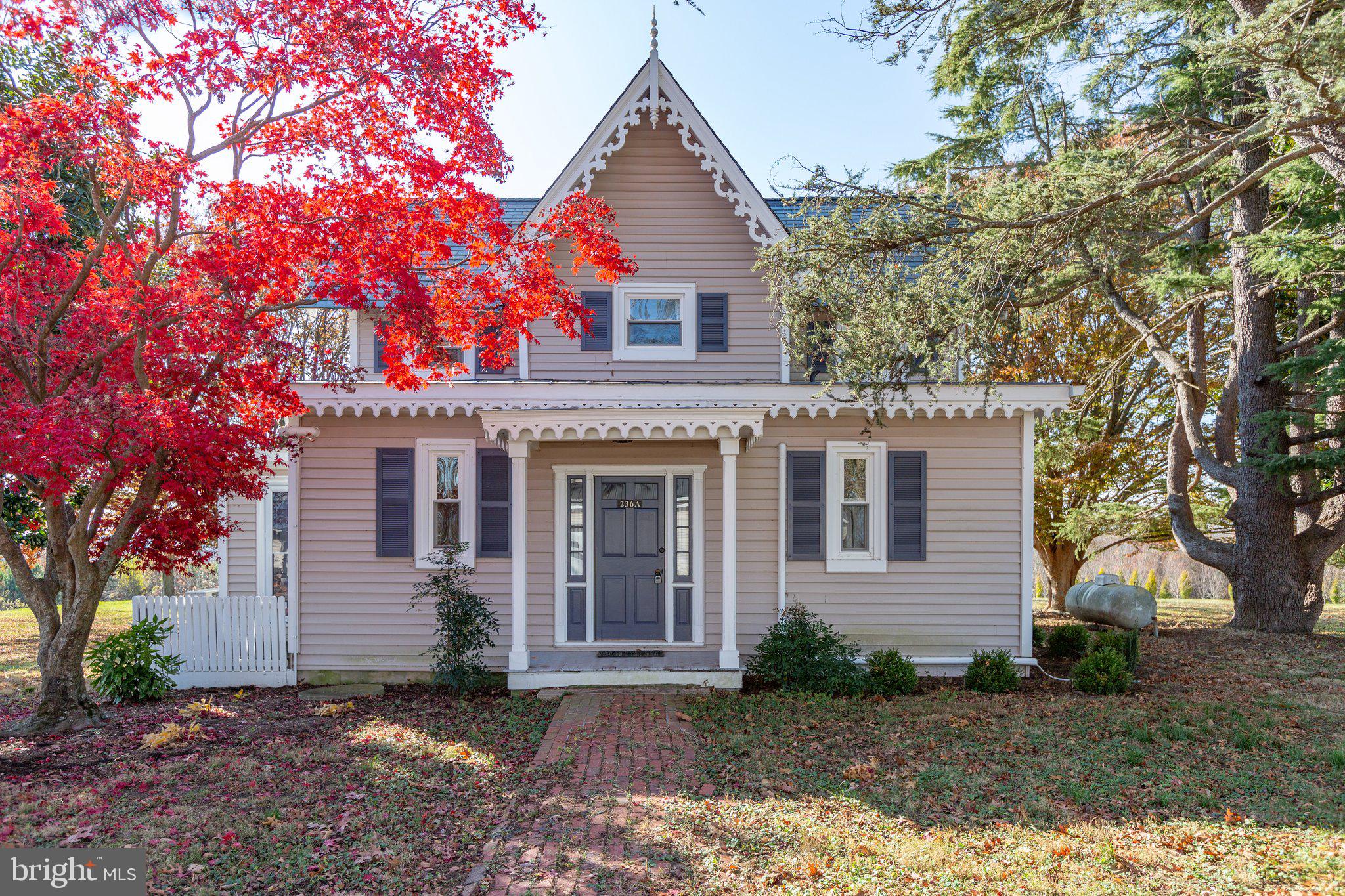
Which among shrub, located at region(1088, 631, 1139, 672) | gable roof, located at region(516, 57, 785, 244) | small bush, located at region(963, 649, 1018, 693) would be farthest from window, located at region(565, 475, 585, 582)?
shrub, located at region(1088, 631, 1139, 672)

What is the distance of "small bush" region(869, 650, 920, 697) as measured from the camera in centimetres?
864

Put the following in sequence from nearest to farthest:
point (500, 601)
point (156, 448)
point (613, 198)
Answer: point (156, 448), point (500, 601), point (613, 198)

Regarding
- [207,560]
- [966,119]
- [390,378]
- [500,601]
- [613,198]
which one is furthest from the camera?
[966,119]

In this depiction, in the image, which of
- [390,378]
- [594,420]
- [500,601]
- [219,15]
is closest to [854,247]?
[594,420]

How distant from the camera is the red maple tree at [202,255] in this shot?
6.66 meters

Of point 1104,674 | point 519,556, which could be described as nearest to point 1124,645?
point 1104,674

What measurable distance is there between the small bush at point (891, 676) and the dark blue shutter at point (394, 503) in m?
5.74

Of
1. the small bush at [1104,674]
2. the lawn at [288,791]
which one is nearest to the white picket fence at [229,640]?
the lawn at [288,791]

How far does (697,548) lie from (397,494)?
3.83 meters

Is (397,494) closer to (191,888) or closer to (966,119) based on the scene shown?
(191,888)

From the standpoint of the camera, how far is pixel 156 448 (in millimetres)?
7051

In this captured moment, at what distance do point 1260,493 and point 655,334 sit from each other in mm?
10217

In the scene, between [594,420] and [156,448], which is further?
[594,420]

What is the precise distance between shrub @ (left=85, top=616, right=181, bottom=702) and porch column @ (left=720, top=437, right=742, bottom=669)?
646cm
